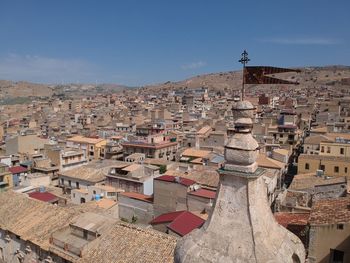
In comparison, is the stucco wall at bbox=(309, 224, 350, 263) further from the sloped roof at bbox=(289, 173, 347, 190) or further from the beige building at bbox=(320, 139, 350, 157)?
the beige building at bbox=(320, 139, 350, 157)

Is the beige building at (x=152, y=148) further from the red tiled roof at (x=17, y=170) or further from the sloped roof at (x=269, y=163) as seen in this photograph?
the sloped roof at (x=269, y=163)

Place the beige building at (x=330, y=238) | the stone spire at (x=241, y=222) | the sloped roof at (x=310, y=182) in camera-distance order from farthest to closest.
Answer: the sloped roof at (x=310, y=182) < the beige building at (x=330, y=238) < the stone spire at (x=241, y=222)

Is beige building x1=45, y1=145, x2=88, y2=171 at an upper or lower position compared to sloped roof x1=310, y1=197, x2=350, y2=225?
lower

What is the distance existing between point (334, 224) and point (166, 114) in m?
69.2

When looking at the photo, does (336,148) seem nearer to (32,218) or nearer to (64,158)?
(32,218)

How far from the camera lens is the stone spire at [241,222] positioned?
4.64 meters

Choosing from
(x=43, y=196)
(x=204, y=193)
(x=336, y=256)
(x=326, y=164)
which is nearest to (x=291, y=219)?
(x=336, y=256)

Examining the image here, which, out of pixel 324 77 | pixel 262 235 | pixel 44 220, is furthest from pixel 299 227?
A: pixel 324 77

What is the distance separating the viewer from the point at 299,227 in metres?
14.8

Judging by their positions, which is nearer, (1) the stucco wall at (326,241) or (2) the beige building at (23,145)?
(1) the stucco wall at (326,241)

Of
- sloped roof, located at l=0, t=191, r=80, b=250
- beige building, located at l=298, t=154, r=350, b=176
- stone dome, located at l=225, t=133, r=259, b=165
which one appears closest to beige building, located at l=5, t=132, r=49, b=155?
sloped roof, located at l=0, t=191, r=80, b=250

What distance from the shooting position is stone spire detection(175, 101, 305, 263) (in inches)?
183

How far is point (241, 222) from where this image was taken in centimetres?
474

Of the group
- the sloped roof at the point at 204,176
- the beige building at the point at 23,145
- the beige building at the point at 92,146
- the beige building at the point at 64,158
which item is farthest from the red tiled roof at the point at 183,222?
the beige building at the point at 92,146
